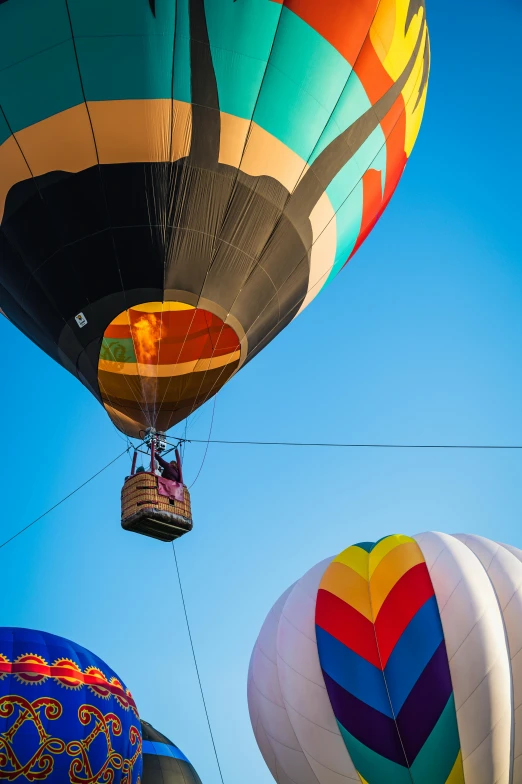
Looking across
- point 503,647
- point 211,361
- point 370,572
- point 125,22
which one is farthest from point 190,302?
point 503,647

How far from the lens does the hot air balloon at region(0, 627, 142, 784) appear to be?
8.43m

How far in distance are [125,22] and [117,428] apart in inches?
137

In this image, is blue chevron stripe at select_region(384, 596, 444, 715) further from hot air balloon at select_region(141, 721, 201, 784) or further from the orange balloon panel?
hot air balloon at select_region(141, 721, 201, 784)

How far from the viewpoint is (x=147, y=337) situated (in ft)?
27.4

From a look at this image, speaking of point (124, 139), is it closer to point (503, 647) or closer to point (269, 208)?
point (269, 208)

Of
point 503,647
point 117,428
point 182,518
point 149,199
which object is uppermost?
point 149,199

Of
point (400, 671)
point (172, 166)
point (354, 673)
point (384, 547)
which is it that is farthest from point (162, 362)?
point (400, 671)

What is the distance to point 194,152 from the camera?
7875 millimetres

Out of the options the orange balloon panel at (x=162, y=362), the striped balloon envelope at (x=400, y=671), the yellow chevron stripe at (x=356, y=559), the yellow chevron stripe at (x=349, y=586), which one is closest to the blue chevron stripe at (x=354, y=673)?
the striped balloon envelope at (x=400, y=671)

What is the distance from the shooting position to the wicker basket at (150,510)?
25.1 ft

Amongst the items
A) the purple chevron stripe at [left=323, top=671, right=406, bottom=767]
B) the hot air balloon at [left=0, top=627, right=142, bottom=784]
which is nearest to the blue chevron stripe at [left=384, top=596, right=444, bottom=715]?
the purple chevron stripe at [left=323, top=671, right=406, bottom=767]

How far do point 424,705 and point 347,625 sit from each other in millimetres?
1072

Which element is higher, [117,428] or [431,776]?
[117,428]

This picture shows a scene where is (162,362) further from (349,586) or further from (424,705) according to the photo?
(424,705)
